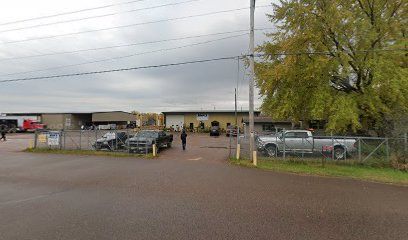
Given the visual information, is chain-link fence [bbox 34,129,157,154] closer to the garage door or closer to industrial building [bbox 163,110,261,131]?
industrial building [bbox 163,110,261,131]

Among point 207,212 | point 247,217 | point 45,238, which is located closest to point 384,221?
point 247,217

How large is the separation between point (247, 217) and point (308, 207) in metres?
2.05

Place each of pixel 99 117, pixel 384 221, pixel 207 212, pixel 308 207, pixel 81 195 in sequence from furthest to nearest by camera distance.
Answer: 1. pixel 99 117
2. pixel 81 195
3. pixel 308 207
4. pixel 207 212
5. pixel 384 221

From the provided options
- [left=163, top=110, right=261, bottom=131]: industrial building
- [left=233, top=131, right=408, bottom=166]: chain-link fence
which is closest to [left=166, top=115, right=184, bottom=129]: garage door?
[left=163, top=110, right=261, bottom=131]: industrial building

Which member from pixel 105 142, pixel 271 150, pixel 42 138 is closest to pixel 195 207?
pixel 271 150

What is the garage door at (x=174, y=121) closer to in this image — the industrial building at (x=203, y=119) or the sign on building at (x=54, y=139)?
the industrial building at (x=203, y=119)

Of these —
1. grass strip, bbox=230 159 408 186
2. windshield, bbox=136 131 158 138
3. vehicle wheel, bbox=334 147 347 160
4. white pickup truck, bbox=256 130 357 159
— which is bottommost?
grass strip, bbox=230 159 408 186

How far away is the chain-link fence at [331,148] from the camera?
17.7m

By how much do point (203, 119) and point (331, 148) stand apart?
48431 millimetres

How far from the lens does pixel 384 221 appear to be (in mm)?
7176

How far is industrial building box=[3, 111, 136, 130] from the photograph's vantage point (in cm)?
7506

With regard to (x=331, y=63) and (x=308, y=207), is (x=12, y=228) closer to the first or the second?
(x=308, y=207)

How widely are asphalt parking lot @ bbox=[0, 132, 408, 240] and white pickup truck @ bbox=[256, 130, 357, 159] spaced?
6.18 m

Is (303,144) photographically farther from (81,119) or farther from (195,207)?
(81,119)
